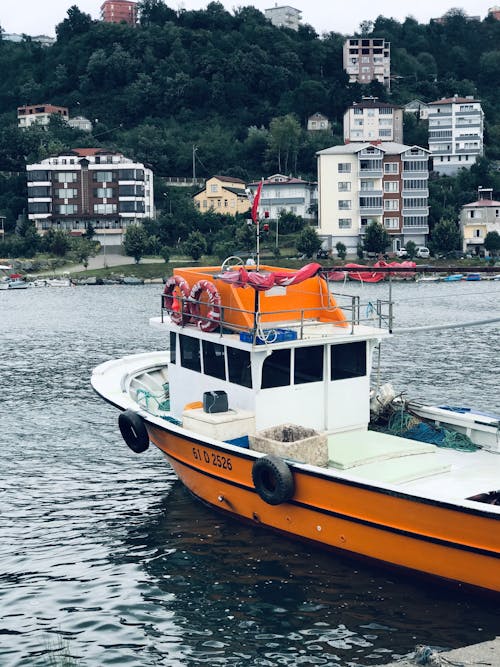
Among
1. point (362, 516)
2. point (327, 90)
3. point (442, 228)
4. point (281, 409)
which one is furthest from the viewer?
point (327, 90)

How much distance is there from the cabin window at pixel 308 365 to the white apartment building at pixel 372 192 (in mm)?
95671

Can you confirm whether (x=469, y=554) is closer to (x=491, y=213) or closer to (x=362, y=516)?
(x=362, y=516)

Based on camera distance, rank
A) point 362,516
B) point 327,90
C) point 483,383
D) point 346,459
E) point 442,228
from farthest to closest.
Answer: point 327,90 → point 442,228 → point 483,383 → point 346,459 → point 362,516

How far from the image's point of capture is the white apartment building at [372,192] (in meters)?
112

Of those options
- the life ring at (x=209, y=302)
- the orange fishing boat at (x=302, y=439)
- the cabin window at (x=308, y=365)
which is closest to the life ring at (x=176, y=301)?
the orange fishing boat at (x=302, y=439)

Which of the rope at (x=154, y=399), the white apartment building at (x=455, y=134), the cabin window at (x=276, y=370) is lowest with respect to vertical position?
the rope at (x=154, y=399)

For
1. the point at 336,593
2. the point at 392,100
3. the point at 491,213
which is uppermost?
the point at 392,100

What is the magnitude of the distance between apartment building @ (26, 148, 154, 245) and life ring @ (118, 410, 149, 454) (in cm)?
10599

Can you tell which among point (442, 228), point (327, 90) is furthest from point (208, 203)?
point (327, 90)

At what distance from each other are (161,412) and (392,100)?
551ft

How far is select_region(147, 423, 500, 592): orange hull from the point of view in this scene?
13641mm

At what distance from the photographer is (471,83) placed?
7141 inches

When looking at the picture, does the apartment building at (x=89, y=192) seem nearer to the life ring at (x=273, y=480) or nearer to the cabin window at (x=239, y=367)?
the cabin window at (x=239, y=367)

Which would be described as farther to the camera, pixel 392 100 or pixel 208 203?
pixel 392 100
